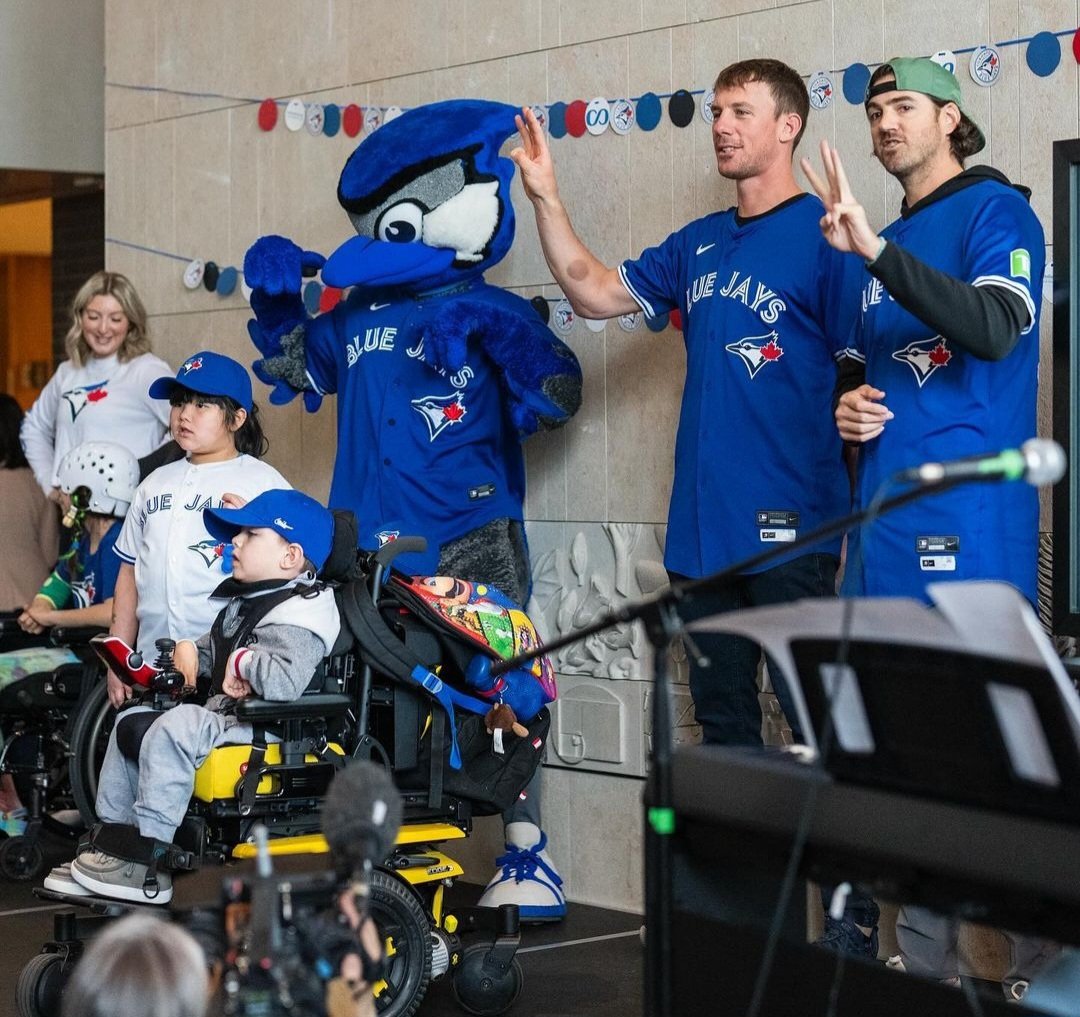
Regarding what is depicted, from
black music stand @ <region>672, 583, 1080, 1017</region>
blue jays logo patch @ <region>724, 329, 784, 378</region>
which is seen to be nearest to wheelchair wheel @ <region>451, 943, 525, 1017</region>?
black music stand @ <region>672, 583, 1080, 1017</region>

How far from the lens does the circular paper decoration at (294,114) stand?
17.0ft

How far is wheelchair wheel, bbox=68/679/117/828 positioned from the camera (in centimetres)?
431

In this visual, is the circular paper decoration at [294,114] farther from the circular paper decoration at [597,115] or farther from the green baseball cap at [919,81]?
the green baseball cap at [919,81]

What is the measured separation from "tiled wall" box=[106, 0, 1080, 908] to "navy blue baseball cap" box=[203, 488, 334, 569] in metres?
1.22

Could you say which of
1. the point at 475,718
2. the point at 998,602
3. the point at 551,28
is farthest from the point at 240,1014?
the point at 551,28

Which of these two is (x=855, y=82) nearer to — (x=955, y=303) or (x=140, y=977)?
(x=955, y=303)

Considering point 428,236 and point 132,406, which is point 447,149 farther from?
point 132,406

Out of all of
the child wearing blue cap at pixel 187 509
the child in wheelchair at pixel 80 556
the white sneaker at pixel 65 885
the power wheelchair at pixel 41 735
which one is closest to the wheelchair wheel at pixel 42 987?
the white sneaker at pixel 65 885

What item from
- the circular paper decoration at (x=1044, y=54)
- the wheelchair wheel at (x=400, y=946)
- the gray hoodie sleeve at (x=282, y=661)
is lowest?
the wheelchair wheel at (x=400, y=946)

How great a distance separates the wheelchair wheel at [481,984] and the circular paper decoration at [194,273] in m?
2.79

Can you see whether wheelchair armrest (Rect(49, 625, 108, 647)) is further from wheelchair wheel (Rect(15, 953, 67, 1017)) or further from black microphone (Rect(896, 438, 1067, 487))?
black microphone (Rect(896, 438, 1067, 487))

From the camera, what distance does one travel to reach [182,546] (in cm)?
381

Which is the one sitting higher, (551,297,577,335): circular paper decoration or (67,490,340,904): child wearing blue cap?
(551,297,577,335): circular paper decoration

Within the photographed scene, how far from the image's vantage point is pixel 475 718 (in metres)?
3.42
